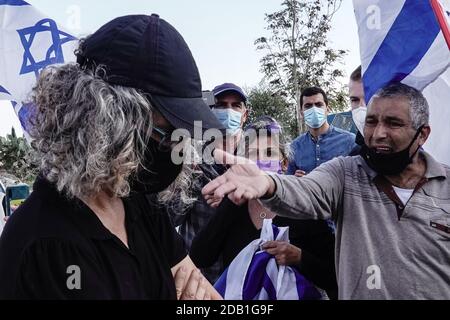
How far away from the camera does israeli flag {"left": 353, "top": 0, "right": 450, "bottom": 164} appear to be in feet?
8.02

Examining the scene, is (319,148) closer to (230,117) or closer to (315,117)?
(315,117)

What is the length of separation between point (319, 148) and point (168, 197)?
3.17 m

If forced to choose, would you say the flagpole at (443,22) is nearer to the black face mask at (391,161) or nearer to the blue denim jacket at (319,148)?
the black face mask at (391,161)

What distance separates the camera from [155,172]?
1439mm

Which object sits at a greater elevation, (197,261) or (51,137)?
(51,137)

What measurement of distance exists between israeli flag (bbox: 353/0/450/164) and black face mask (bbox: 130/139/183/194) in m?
1.52

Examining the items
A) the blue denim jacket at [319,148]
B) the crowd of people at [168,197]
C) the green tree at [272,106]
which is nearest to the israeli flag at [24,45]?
the crowd of people at [168,197]

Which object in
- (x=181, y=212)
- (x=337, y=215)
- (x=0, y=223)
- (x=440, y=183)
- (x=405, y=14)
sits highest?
(x=405, y=14)

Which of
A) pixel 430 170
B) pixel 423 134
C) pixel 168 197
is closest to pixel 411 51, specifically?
pixel 423 134

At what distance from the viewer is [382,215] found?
198 cm

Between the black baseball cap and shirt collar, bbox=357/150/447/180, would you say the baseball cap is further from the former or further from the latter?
the black baseball cap
